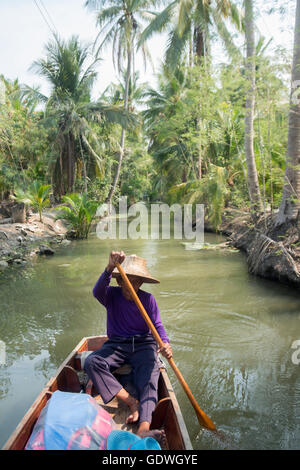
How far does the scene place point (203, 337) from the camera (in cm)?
497

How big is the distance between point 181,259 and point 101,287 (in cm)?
727

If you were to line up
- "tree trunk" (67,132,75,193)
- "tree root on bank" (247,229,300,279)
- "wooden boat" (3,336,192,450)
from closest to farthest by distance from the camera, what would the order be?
1. "wooden boat" (3,336,192,450)
2. "tree root on bank" (247,229,300,279)
3. "tree trunk" (67,132,75,193)

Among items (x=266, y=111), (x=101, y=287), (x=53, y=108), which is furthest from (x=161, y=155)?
(x=101, y=287)

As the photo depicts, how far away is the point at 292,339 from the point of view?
4863 millimetres

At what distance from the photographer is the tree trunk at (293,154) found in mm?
6859

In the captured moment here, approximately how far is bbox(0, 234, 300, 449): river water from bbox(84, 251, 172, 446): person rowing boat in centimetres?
65

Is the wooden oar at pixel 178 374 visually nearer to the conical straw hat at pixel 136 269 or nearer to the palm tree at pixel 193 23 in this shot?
the conical straw hat at pixel 136 269

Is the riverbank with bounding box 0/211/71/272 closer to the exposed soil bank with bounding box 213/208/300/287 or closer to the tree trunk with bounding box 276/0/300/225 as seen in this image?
the exposed soil bank with bounding box 213/208/300/287

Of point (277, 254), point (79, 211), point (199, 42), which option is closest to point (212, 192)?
point (79, 211)

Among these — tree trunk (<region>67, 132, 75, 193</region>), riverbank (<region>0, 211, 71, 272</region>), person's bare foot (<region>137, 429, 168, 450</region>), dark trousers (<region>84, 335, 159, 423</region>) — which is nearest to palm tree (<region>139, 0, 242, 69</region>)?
tree trunk (<region>67, 132, 75, 193</region>)

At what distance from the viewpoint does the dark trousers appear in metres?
2.71

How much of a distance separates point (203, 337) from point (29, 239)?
942cm

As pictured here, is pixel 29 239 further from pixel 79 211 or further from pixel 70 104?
pixel 70 104

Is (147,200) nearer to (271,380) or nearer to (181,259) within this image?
(181,259)
